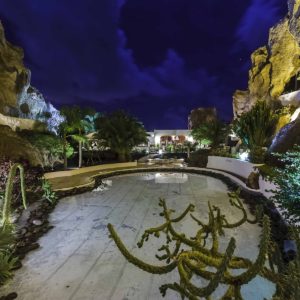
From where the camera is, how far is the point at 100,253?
16.2 feet

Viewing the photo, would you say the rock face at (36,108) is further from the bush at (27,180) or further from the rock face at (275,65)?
the rock face at (275,65)

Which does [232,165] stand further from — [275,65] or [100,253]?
[275,65]

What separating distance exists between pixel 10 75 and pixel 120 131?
10.7 metres

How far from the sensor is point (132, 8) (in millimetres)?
44406

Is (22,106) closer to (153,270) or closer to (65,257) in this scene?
(65,257)

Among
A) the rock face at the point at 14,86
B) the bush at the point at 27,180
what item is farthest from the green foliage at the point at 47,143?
the bush at the point at 27,180

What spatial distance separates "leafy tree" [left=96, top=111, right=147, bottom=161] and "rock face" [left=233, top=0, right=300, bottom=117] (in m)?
14.5

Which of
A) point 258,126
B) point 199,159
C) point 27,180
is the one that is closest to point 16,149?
point 27,180

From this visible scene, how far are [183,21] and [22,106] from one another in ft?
121

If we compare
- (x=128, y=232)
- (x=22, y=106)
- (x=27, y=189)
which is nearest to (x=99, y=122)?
(x=22, y=106)

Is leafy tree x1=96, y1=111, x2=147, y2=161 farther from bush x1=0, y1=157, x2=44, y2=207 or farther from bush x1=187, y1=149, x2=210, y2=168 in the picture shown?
bush x1=0, y1=157, x2=44, y2=207

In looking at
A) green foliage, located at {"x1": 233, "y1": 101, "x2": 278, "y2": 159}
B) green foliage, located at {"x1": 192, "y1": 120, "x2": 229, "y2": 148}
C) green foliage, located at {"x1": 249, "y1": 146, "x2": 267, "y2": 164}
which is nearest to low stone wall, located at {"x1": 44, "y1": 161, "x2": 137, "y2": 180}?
green foliage, located at {"x1": 192, "y1": 120, "x2": 229, "y2": 148}

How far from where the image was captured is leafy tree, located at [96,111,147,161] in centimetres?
2070

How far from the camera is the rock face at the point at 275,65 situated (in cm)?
2686
